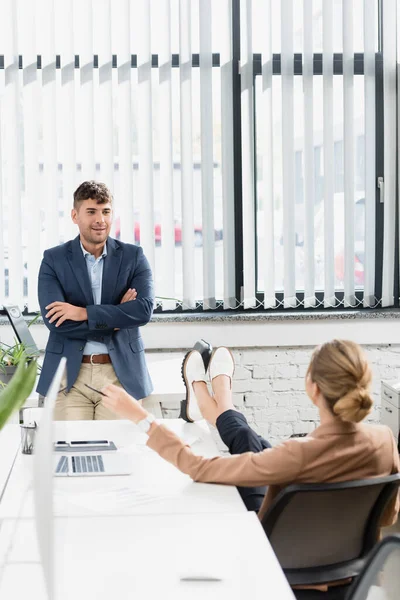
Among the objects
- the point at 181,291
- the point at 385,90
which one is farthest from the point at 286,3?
the point at 181,291

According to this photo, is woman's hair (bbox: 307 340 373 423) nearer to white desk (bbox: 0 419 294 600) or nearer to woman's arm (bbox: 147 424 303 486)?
woman's arm (bbox: 147 424 303 486)

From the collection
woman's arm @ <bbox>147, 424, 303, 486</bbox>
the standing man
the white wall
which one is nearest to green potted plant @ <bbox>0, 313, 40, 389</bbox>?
the standing man

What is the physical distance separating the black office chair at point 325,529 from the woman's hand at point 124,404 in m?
0.53

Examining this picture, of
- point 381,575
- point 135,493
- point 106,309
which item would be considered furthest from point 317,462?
point 106,309

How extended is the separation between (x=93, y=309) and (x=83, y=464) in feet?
3.56

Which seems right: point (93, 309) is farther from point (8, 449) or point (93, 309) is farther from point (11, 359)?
point (8, 449)

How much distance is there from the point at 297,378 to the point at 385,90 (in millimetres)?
1666

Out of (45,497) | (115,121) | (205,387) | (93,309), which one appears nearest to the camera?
(45,497)

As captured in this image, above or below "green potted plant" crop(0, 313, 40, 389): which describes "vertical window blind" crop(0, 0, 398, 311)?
above

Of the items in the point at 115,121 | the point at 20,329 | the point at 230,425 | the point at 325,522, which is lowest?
the point at 325,522

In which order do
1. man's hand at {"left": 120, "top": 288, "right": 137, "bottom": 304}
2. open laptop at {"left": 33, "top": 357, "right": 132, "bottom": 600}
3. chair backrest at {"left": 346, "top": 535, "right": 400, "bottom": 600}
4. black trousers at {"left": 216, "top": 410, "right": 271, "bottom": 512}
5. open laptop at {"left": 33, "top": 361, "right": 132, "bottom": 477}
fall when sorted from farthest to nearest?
man's hand at {"left": 120, "top": 288, "right": 137, "bottom": 304} < black trousers at {"left": 216, "top": 410, "right": 271, "bottom": 512} < open laptop at {"left": 33, "top": 361, "right": 132, "bottom": 477} < chair backrest at {"left": 346, "top": 535, "right": 400, "bottom": 600} < open laptop at {"left": 33, "top": 357, "right": 132, "bottom": 600}

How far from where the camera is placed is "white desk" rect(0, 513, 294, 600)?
146cm

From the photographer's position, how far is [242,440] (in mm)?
2561

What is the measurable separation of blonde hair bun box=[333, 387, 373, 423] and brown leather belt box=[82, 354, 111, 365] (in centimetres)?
157
